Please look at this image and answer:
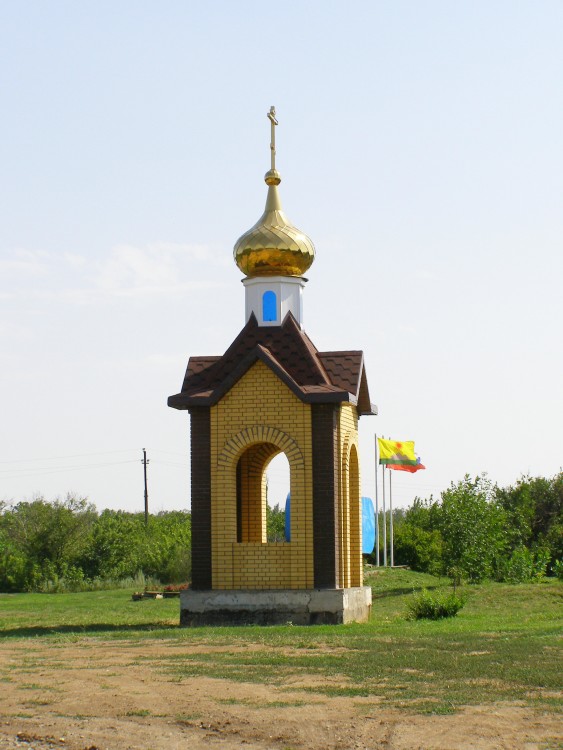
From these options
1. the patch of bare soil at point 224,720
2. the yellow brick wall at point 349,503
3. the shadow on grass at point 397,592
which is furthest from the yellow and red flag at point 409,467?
the patch of bare soil at point 224,720

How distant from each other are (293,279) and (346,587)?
5.79 meters

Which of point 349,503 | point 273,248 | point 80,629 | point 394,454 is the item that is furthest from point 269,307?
point 394,454

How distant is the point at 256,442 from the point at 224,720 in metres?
10.3

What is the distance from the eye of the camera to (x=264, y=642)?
15.7 metres

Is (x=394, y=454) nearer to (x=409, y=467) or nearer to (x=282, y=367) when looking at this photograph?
(x=409, y=467)

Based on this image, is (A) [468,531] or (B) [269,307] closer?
(B) [269,307]

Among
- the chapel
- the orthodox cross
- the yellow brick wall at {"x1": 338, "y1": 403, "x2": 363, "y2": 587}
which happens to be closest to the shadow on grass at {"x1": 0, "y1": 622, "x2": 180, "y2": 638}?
the chapel

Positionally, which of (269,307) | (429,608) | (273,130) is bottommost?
(429,608)

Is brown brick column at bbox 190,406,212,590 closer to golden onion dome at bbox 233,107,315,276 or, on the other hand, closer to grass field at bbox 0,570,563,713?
grass field at bbox 0,570,563,713

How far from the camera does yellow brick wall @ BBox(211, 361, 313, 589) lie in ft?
64.0

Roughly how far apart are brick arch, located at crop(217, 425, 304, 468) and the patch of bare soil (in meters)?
7.78

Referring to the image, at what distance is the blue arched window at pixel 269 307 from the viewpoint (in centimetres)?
2112

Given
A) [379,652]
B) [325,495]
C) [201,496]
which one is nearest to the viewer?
[379,652]

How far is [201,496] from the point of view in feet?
→ 65.7
